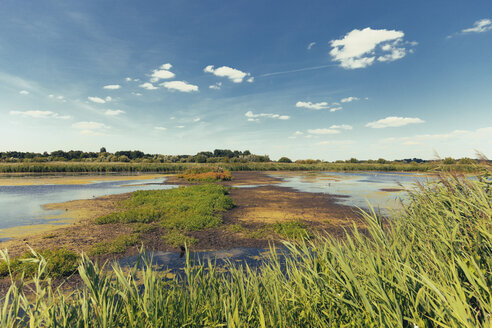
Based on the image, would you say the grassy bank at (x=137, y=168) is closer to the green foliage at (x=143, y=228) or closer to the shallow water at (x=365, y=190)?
the shallow water at (x=365, y=190)

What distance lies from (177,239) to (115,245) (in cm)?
240

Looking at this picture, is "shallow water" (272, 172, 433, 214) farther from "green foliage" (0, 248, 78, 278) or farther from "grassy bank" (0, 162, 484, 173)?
"grassy bank" (0, 162, 484, 173)

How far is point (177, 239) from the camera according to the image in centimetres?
998

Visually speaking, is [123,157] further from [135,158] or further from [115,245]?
[115,245]

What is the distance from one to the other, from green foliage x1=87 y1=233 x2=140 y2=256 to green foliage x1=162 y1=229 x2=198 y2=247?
1.26m

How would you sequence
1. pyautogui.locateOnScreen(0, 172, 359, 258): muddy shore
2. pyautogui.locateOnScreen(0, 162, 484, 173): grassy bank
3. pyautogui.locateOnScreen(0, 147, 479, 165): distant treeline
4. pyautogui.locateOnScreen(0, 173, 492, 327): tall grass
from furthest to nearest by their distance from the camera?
pyautogui.locateOnScreen(0, 147, 479, 165): distant treeline, pyautogui.locateOnScreen(0, 162, 484, 173): grassy bank, pyautogui.locateOnScreen(0, 172, 359, 258): muddy shore, pyautogui.locateOnScreen(0, 173, 492, 327): tall grass

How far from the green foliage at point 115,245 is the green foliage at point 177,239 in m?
1.26

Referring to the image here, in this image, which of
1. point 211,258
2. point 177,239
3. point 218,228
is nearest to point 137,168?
point 218,228

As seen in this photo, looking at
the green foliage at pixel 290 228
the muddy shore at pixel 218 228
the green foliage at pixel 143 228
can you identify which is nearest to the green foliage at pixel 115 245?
the muddy shore at pixel 218 228

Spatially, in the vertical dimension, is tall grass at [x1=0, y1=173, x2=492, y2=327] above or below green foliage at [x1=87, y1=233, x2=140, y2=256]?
above

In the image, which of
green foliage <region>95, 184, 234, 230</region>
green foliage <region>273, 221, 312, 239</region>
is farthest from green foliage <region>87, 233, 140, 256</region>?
green foliage <region>273, 221, 312, 239</region>

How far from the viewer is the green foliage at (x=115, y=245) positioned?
8.60m

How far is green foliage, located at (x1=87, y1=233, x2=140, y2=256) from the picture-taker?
28.2 ft

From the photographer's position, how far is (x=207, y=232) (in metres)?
11.4
